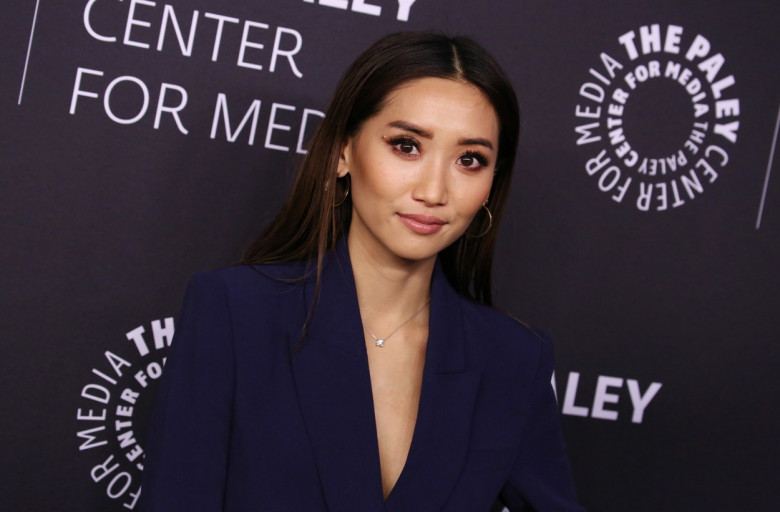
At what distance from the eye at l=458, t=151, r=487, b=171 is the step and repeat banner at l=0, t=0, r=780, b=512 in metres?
0.52

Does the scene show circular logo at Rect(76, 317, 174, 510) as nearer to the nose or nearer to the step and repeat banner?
the step and repeat banner

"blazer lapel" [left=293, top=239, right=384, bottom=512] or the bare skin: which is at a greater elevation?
the bare skin

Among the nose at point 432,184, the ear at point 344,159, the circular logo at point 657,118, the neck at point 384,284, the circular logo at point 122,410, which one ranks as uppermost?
the circular logo at point 657,118

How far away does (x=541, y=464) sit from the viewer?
168 cm

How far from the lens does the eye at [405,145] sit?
1487mm

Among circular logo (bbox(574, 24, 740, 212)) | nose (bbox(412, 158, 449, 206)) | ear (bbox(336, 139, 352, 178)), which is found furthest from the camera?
circular logo (bbox(574, 24, 740, 212))

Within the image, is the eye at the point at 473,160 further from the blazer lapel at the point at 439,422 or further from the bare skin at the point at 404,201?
the blazer lapel at the point at 439,422

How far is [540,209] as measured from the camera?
2.12m

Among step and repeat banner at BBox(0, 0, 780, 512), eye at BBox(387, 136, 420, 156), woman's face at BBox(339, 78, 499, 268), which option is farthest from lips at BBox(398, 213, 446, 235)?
step and repeat banner at BBox(0, 0, 780, 512)

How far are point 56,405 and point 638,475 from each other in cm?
133

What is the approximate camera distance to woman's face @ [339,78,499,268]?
1.47m

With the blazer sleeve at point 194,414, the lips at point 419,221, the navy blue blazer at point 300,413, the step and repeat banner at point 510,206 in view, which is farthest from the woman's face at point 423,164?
the step and repeat banner at point 510,206

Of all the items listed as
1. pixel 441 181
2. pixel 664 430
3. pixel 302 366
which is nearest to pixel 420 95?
pixel 441 181

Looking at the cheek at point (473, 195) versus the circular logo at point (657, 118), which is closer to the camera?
the cheek at point (473, 195)
